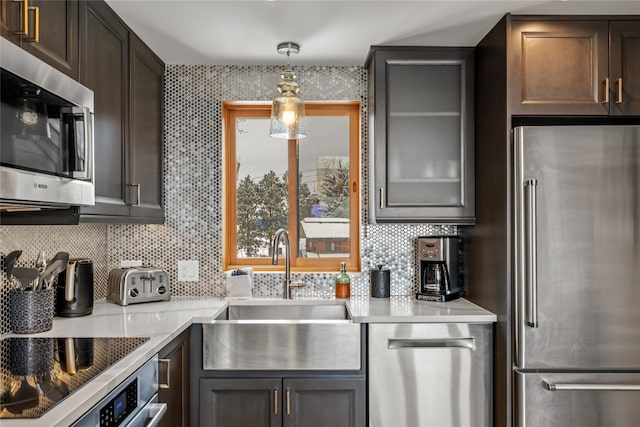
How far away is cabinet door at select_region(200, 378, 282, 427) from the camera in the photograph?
7.09ft

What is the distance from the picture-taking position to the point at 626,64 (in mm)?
2148

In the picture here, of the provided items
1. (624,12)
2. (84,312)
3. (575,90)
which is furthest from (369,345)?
(624,12)

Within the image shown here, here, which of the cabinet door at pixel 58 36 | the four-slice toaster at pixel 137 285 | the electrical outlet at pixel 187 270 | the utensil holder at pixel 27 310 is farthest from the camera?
the electrical outlet at pixel 187 270

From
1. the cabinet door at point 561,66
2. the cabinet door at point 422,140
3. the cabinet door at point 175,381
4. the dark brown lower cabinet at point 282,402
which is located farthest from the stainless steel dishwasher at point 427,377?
the cabinet door at point 561,66

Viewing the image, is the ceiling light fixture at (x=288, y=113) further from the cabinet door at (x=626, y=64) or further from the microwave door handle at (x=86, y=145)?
the cabinet door at (x=626, y=64)

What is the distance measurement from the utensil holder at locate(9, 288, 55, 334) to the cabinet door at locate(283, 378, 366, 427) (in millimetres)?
1014

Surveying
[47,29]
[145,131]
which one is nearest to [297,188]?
[145,131]

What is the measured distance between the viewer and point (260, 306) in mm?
2635

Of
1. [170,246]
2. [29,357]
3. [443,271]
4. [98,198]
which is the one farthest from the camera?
→ [170,246]

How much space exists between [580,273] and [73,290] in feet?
6.94

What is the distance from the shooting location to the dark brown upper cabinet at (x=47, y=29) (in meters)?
1.36

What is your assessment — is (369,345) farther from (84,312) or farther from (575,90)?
(575,90)

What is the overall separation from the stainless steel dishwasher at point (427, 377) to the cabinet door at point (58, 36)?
1.58 metres

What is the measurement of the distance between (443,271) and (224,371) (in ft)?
3.98
